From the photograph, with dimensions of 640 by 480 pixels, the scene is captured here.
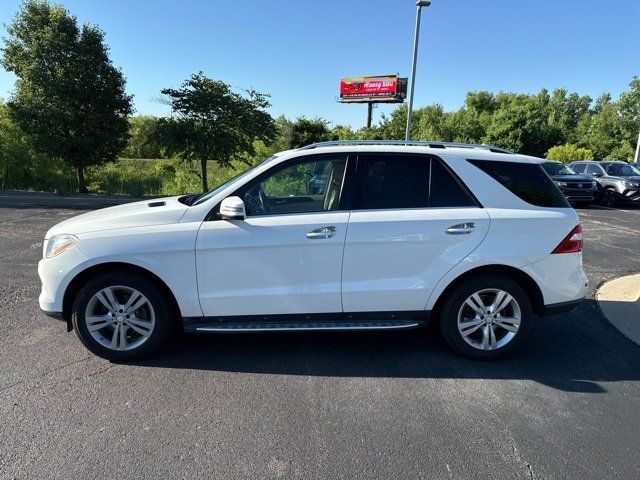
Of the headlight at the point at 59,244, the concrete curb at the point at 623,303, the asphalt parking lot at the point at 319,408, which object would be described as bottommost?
the asphalt parking lot at the point at 319,408

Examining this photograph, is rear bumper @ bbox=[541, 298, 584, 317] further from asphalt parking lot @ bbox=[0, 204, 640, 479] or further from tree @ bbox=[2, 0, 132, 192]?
tree @ bbox=[2, 0, 132, 192]

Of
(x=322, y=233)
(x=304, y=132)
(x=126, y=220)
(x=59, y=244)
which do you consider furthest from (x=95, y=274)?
(x=304, y=132)

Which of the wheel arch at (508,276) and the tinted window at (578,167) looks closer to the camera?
the wheel arch at (508,276)

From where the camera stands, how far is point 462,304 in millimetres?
3564

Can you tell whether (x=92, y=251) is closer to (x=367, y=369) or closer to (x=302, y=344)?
(x=302, y=344)

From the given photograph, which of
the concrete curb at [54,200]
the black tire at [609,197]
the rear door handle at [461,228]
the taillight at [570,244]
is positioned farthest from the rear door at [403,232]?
the black tire at [609,197]

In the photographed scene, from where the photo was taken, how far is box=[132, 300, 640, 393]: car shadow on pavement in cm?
346

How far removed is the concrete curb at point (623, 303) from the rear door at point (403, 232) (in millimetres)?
2301

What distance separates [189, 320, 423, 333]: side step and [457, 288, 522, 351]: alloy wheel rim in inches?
20.8

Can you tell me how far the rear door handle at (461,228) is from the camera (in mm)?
3441

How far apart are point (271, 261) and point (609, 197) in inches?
703

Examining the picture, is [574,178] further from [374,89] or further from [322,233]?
[374,89]

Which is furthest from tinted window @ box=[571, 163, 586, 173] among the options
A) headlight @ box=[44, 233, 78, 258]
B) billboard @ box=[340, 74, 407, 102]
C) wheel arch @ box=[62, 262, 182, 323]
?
billboard @ box=[340, 74, 407, 102]

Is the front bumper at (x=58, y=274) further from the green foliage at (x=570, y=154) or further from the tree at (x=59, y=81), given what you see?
the green foliage at (x=570, y=154)
